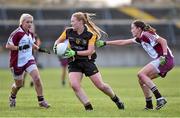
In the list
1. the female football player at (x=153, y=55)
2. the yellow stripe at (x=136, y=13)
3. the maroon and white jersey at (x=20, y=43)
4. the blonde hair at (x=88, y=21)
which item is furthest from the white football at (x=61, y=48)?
the yellow stripe at (x=136, y=13)

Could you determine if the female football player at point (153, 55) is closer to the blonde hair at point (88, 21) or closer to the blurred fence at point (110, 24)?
the blonde hair at point (88, 21)

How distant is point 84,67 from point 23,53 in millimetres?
2036

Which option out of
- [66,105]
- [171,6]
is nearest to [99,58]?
[171,6]

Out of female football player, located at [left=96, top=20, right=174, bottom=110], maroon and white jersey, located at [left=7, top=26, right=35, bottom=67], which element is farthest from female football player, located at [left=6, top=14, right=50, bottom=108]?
female football player, located at [left=96, top=20, right=174, bottom=110]

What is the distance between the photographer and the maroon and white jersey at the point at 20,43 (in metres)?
15.8

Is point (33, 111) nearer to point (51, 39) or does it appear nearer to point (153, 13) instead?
point (51, 39)

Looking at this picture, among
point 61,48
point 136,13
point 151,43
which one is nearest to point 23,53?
point 61,48

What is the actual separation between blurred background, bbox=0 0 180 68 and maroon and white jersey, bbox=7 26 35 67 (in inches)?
1482

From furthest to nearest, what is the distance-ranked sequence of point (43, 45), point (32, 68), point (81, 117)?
point (43, 45)
point (32, 68)
point (81, 117)

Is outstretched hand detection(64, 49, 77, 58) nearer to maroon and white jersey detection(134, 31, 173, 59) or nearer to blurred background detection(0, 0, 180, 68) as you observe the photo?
maroon and white jersey detection(134, 31, 173, 59)

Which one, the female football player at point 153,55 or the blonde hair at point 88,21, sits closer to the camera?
the blonde hair at point 88,21

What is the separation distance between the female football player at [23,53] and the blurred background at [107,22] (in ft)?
124

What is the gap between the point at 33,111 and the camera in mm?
14727

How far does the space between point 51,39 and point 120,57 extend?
18.9 feet
